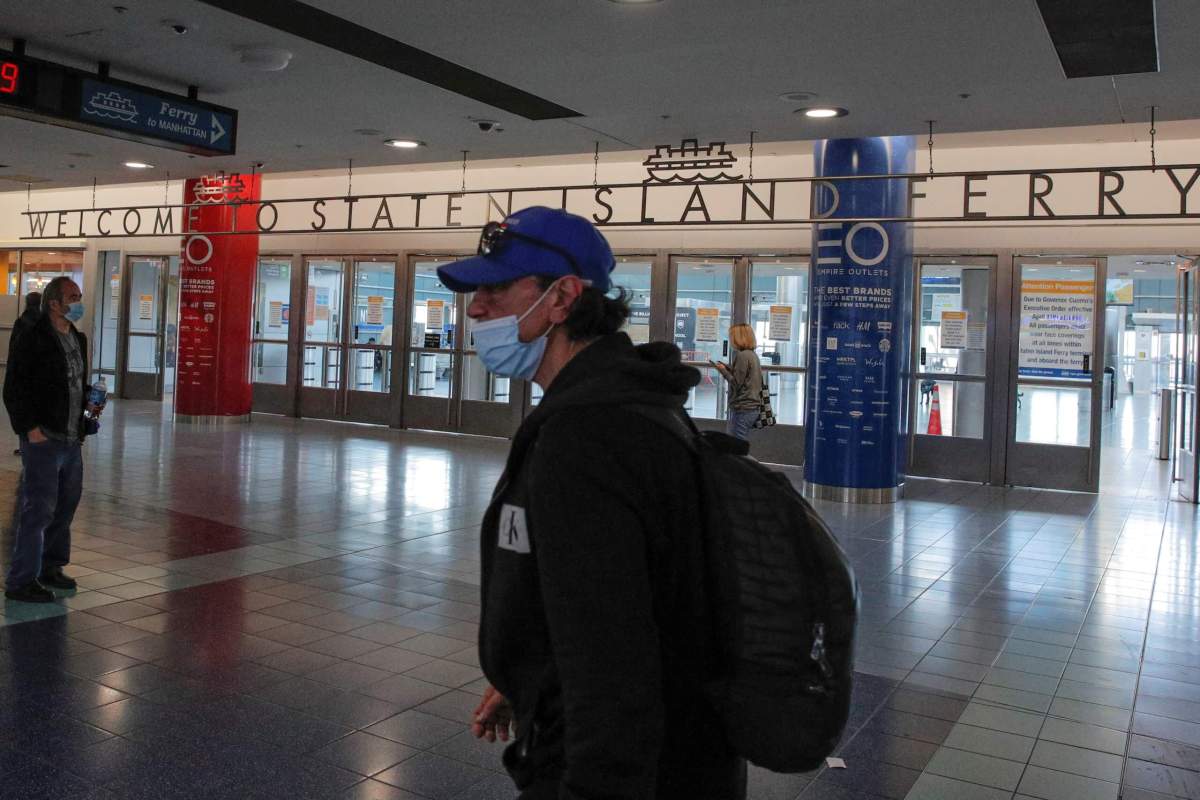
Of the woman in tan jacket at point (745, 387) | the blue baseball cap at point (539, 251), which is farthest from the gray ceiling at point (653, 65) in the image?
the blue baseball cap at point (539, 251)

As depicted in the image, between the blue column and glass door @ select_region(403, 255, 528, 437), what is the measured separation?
567cm

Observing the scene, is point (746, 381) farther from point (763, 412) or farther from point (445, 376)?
point (445, 376)

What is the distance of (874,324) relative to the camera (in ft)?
31.4

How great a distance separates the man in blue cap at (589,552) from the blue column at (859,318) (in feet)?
26.8

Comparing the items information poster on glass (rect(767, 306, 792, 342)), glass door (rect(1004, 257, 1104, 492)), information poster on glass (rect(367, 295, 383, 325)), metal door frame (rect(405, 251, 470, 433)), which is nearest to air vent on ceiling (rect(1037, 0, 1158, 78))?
glass door (rect(1004, 257, 1104, 492))

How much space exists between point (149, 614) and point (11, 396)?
137 cm

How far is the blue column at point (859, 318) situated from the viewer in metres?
9.50

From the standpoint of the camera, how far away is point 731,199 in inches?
510

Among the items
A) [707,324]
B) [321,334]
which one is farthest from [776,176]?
[321,334]

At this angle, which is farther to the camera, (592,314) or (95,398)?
(95,398)

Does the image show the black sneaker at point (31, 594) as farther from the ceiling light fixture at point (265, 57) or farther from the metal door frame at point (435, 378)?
the metal door frame at point (435, 378)

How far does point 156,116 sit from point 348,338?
8.49 meters

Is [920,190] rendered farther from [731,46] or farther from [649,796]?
[649,796]

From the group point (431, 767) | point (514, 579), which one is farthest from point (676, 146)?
point (514, 579)
